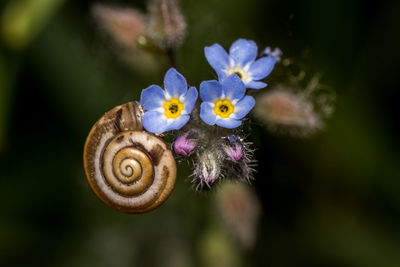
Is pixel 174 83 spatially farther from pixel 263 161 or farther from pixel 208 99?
pixel 263 161

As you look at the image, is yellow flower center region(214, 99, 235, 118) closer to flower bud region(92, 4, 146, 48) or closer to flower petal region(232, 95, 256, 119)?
flower petal region(232, 95, 256, 119)

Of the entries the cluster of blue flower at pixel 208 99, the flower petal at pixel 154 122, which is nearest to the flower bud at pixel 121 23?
the cluster of blue flower at pixel 208 99

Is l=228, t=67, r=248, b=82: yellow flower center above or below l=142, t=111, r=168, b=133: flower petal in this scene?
above

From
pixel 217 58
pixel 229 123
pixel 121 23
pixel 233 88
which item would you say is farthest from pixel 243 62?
pixel 121 23

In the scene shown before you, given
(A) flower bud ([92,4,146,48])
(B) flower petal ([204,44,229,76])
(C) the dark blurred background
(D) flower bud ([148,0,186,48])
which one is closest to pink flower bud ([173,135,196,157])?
(B) flower petal ([204,44,229,76])

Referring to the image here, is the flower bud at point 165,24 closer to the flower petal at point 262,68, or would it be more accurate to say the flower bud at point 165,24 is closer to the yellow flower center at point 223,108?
the flower petal at point 262,68

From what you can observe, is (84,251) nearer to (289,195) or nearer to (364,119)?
(289,195)

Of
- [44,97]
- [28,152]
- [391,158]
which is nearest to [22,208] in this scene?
[28,152]
